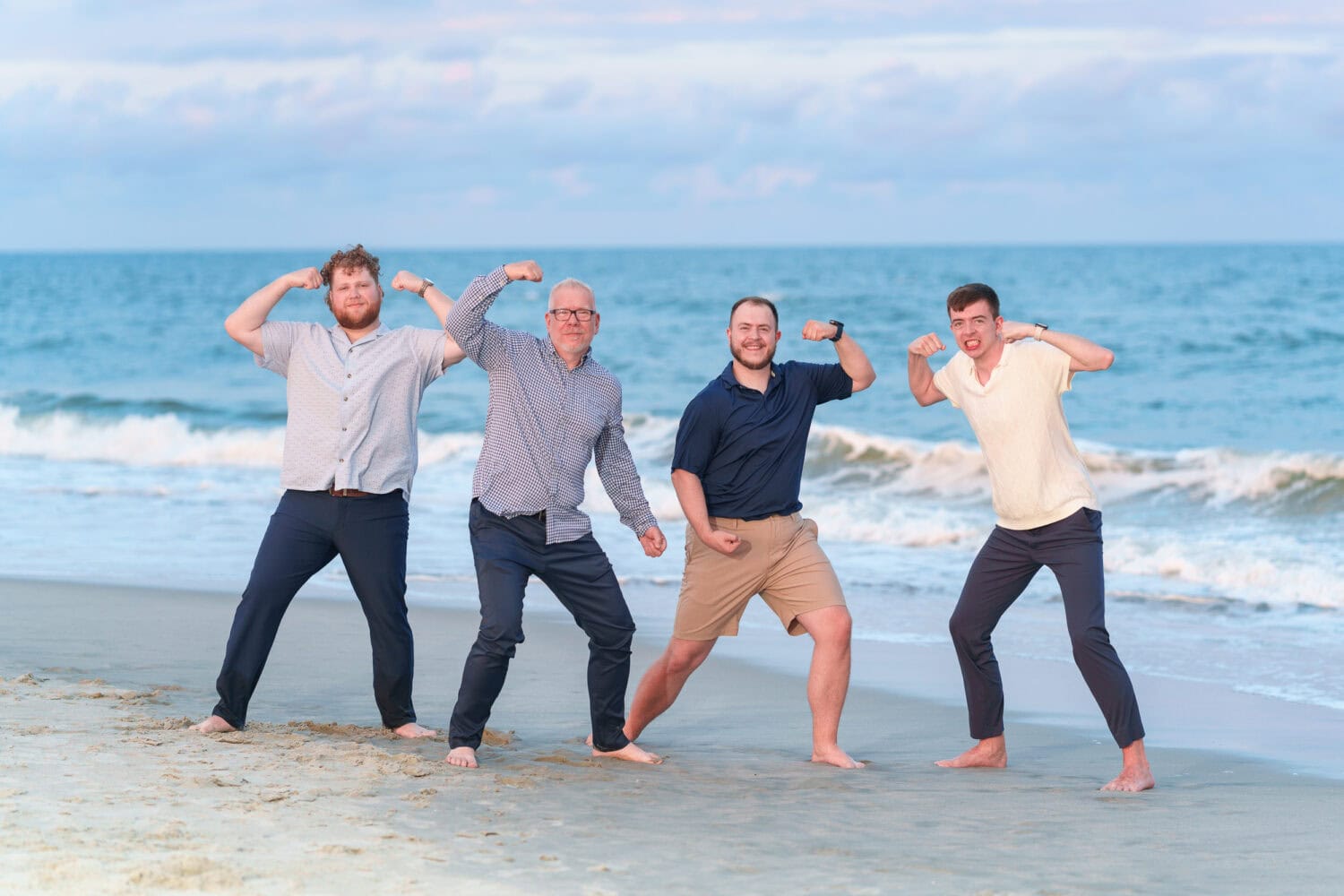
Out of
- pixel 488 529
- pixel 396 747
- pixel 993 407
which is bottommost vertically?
pixel 396 747

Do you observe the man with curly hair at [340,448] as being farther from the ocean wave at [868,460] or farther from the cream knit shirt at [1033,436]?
the ocean wave at [868,460]

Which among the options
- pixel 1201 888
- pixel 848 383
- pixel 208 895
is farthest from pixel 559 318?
pixel 1201 888

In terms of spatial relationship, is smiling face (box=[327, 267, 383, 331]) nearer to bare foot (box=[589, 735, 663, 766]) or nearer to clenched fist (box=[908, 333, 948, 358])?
bare foot (box=[589, 735, 663, 766])

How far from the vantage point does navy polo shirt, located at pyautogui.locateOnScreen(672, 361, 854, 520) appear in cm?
557

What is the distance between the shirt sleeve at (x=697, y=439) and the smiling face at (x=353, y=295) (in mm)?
1259

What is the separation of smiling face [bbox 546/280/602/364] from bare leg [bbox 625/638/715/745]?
1.23m

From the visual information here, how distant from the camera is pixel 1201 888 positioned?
4090mm

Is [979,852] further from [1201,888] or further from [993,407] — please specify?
[993,407]

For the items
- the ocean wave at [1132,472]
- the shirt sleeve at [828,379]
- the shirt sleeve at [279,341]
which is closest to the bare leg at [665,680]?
the shirt sleeve at [828,379]

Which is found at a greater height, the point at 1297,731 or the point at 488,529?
the point at 488,529

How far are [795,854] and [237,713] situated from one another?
246 cm

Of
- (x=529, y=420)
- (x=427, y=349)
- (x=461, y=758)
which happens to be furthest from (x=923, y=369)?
(x=461, y=758)

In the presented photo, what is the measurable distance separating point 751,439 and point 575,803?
157cm

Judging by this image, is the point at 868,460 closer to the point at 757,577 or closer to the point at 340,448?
the point at 757,577
